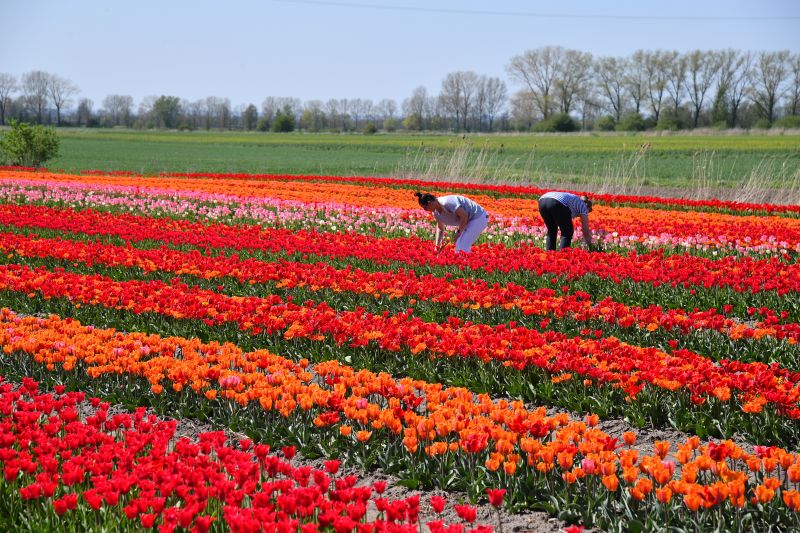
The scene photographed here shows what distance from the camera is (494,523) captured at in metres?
3.84

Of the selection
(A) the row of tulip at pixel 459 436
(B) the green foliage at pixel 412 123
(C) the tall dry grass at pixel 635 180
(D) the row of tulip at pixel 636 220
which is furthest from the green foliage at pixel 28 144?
(B) the green foliage at pixel 412 123

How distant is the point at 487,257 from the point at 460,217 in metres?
0.73

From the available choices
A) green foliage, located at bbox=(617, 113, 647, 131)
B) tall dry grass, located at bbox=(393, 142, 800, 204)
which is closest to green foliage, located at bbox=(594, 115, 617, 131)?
green foliage, located at bbox=(617, 113, 647, 131)

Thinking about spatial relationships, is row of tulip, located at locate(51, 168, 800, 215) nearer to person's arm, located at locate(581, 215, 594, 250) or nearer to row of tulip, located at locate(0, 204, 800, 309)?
row of tulip, located at locate(0, 204, 800, 309)

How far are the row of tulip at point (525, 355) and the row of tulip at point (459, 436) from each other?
426 mm

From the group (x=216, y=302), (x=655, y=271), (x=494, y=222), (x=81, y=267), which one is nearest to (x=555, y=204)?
(x=655, y=271)

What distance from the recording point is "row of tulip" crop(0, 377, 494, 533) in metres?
3.04

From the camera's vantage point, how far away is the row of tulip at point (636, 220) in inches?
492

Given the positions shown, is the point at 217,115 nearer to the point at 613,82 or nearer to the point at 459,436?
the point at 613,82

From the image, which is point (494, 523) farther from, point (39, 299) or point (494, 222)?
point (494, 222)

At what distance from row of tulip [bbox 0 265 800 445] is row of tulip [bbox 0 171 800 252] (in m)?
6.85

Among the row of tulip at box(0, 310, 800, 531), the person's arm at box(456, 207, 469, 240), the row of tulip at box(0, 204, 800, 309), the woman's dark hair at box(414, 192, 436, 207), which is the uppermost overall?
the woman's dark hair at box(414, 192, 436, 207)

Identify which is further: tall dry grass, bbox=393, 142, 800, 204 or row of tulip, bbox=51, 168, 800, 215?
tall dry grass, bbox=393, 142, 800, 204

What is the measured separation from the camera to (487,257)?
33.4 feet
